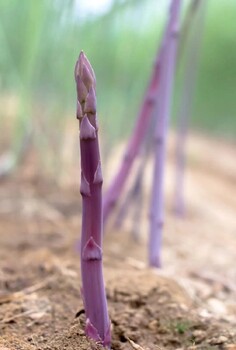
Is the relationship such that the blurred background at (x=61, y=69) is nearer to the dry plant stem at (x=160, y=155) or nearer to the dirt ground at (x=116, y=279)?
the dirt ground at (x=116, y=279)

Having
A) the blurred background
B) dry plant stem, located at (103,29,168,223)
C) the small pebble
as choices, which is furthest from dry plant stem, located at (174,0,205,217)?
the small pebble

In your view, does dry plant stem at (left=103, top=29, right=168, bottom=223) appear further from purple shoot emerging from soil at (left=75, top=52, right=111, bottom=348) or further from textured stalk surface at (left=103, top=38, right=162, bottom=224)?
purple shoot emerging from soil at (left=75, top=52, right=111, bottom=348)

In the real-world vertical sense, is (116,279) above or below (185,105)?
below

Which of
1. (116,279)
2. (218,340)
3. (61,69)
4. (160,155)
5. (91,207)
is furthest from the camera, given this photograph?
(61,69)

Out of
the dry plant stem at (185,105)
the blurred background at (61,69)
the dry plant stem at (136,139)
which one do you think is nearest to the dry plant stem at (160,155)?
the dry plant stem at (136,139)

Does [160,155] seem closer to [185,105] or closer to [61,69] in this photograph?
[185,105]

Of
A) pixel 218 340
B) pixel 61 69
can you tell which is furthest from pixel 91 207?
pixel 61 69

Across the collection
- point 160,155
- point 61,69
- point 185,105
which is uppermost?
point 61,69

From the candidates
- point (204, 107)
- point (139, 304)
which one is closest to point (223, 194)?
point (139, 304)
